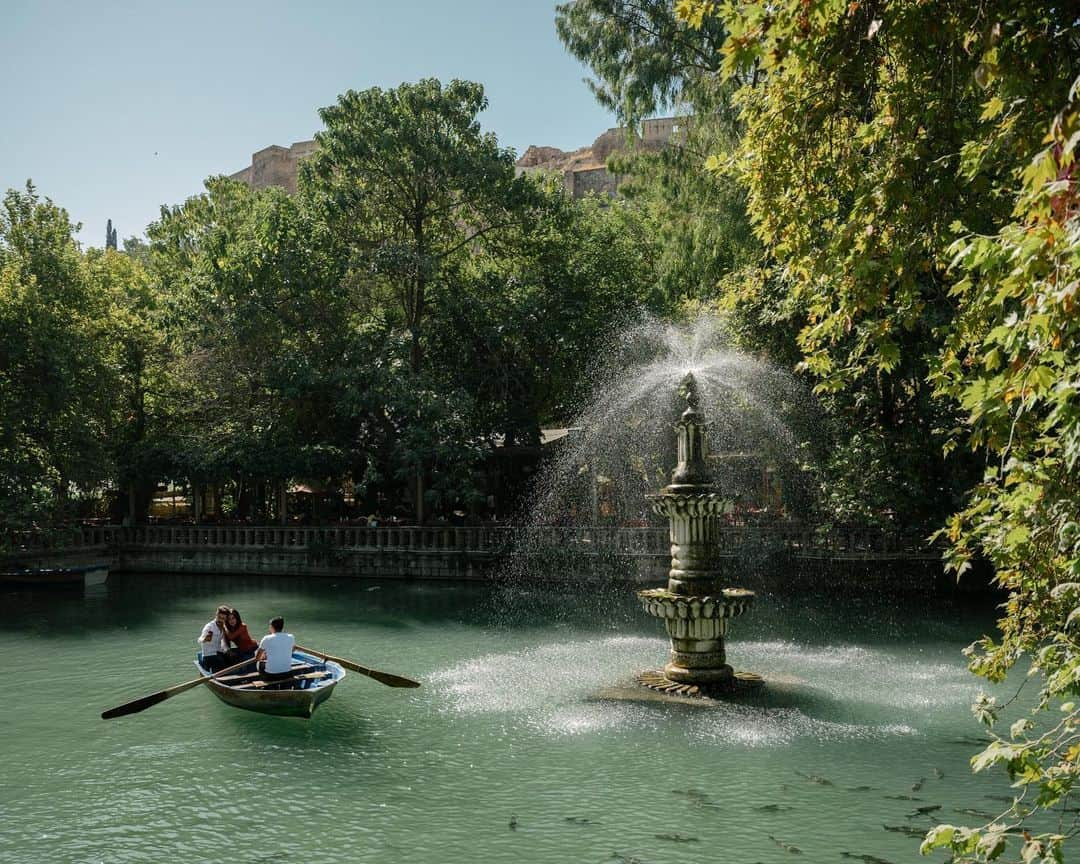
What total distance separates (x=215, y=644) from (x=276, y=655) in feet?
6.56

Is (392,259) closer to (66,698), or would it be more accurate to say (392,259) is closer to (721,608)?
(66,698)

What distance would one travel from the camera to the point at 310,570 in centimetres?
3369

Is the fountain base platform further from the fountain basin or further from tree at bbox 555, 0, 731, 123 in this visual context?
tree at bbox 555, 0, 731, 123

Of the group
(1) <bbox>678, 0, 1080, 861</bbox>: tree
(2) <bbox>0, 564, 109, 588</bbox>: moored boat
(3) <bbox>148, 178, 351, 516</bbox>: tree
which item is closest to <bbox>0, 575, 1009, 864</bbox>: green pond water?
(1) <bbox>678, 0, 1080, 861</bbox>: tree

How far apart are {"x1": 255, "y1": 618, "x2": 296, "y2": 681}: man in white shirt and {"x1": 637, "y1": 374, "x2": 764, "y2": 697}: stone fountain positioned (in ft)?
18.6

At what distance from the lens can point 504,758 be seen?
12.7m

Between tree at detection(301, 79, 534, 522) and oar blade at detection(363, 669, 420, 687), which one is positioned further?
tree at detection(301, 79, 534, 522)

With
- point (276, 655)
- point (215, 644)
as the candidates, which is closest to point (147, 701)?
point (215, 644)

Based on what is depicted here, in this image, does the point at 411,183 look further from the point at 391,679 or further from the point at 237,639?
the point at 391,679

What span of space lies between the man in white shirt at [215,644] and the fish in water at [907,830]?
10973 mm

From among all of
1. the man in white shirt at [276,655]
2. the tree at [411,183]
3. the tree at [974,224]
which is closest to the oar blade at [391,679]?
A: the man in white shirt at [276,655]

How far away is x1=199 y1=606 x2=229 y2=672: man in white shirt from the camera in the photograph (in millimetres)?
16156

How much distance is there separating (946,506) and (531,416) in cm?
1498

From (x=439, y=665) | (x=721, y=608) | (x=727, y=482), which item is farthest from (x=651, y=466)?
(x=721, y=608)
